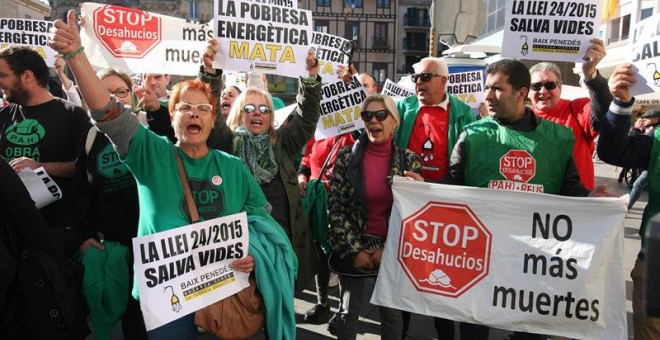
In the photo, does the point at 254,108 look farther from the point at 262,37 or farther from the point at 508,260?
the point at 508,260

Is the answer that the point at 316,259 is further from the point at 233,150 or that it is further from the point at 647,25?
the point at 647,25

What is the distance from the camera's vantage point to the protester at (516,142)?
3117 mm

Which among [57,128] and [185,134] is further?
[57,128]

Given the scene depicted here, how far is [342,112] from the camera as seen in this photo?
16.0 feet

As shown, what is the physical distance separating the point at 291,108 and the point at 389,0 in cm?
5563

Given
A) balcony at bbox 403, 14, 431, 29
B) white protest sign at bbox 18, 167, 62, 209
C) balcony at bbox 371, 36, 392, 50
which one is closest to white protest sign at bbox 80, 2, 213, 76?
white protest sign at bbox 18, 167, 62, 209

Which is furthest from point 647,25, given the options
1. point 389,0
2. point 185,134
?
point 389,0

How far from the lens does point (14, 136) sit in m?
3.07

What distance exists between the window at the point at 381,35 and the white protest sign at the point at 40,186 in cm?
5538

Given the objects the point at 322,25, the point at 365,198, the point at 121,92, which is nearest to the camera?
the point at 365,198

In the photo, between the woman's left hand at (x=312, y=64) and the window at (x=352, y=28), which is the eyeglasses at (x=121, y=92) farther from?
the window at (x=352, y=28)

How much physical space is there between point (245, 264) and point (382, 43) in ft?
184

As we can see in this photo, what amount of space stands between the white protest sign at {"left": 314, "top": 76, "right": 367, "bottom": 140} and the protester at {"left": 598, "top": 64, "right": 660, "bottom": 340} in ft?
7.72

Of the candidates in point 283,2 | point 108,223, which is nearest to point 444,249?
point 108,223
